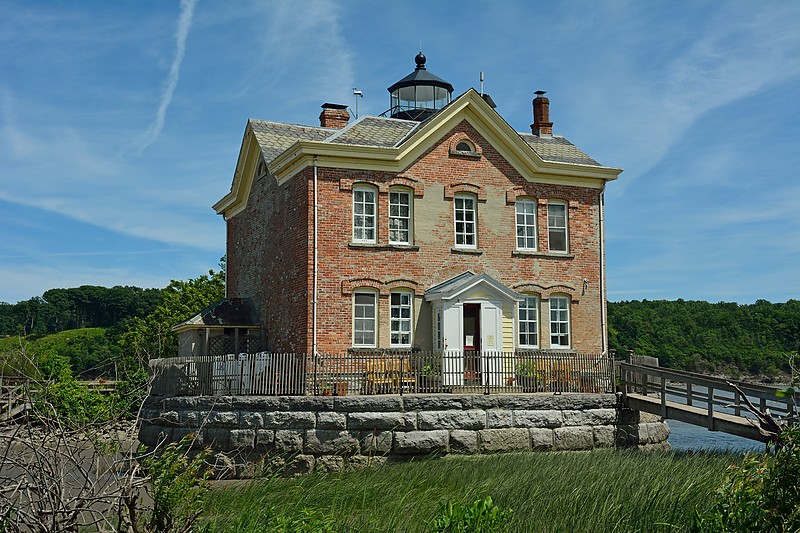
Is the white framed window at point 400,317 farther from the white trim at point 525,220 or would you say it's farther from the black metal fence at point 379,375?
the white trim at point 525,220

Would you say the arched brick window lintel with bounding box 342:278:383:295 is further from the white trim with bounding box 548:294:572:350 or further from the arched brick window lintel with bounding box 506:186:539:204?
the white trim with bounding box 548:294:572:350

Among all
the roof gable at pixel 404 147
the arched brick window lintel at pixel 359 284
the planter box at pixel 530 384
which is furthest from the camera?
the roof gable at pixel 404 147

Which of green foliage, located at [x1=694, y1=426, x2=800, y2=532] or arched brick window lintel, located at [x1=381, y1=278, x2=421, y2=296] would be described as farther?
arched brick window lintel, located at [x1=381, y1=278, x2=421, y2=296]

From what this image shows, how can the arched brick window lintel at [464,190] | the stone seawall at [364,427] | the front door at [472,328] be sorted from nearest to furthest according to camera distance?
the stone seawall at [364,427] → the front door at [472,328] → the arched brick window lintel at [464,190]

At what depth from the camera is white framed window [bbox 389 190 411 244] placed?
23.2m

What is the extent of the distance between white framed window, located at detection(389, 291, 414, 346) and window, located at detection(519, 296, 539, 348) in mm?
3568

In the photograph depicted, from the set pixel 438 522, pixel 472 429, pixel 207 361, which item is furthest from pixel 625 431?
pixel 438 522

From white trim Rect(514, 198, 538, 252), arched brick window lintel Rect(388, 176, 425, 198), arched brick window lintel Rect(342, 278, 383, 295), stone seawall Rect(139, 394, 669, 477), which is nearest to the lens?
stone seawall Rect(139, 394, 669, 477)

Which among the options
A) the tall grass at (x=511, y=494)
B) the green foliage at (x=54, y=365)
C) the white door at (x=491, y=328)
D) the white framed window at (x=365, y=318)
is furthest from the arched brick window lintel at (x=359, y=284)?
the green foliage at (x=54, y=365)

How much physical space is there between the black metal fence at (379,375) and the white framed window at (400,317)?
1.44m

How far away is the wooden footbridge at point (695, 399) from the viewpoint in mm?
16844

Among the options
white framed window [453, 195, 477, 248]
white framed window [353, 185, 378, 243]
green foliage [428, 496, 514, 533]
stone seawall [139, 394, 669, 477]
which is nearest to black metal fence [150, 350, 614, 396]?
stone seawall [139, 394, 669, 477]

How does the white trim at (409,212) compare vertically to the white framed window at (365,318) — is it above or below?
above

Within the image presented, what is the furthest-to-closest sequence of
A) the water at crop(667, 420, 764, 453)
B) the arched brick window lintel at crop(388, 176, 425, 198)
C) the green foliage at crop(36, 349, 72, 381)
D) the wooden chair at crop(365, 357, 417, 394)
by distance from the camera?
the green foliage at crop(36, 349, 72, 381) → the water at crop(667, 420, 764, 453) → the arched brick window lintel at crop(388, 176, 425, 198) → the wooden chair at crop(365, 357, 417, 394)
